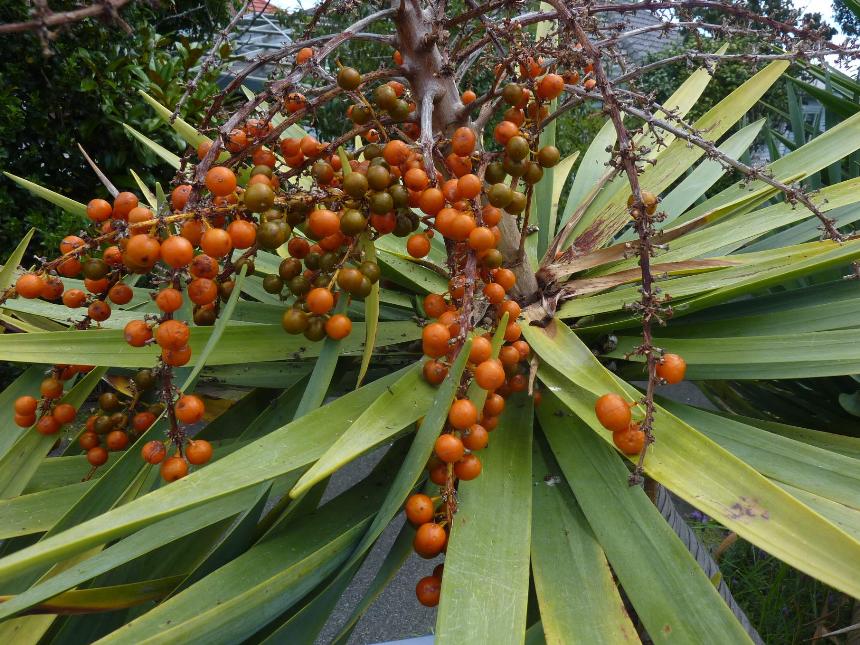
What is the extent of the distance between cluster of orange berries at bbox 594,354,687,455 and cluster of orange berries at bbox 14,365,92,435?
723 mm

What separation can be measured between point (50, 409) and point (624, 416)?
2.54ft

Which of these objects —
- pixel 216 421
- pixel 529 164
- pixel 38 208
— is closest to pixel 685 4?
pixel 529 164

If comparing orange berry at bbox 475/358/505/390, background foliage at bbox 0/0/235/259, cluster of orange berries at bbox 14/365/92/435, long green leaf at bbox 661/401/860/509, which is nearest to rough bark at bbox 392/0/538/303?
orange berry at bbox 475/358/505/390

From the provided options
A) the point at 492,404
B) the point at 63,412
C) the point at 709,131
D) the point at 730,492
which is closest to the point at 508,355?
the point at 492,404

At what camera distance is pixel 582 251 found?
3.62ft

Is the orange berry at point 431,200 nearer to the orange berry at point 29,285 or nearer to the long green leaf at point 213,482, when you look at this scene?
the long green leaf at point 213,482

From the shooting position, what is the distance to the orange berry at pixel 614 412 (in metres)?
0.63

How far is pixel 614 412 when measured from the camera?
626 millimetres

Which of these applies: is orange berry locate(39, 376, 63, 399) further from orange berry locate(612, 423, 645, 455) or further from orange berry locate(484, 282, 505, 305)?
orange berry locate(612, 423, 645, 455)

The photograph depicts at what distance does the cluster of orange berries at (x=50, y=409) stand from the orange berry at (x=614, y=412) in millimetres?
720

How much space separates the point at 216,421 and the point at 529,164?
65 centimetres

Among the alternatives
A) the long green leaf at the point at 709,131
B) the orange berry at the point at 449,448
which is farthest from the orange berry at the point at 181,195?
the long green leaf at the point at 709,131

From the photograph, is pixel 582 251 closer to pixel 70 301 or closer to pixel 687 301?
pixel 687 301

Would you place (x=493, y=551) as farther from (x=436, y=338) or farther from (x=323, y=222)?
(x=323, y=222)
